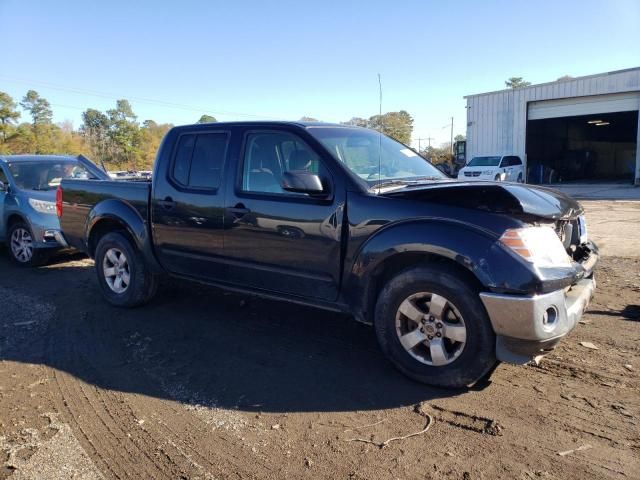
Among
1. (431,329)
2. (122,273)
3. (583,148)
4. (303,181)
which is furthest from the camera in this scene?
(583,148)

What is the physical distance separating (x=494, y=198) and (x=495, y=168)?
23591 mm

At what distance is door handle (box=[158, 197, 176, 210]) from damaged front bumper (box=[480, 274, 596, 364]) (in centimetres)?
314

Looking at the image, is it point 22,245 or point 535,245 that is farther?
point 22,245

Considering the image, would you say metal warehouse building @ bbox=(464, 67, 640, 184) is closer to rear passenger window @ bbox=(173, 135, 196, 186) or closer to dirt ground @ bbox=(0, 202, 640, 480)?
dirt ground @ bbox=(0, 202, 640, 480)

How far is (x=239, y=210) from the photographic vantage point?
4434mm

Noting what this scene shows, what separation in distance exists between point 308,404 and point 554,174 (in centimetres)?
3356

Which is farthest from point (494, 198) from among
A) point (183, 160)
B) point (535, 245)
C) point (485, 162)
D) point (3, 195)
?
point (485, 162)

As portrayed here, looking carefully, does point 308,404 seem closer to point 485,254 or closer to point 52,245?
point 485,254

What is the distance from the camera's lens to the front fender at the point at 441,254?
316 cm

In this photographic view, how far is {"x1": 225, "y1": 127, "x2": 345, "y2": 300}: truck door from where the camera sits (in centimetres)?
394

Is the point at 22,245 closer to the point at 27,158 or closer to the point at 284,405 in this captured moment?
the point at 27,158

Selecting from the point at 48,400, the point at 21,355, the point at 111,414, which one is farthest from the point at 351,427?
the point at 21,355

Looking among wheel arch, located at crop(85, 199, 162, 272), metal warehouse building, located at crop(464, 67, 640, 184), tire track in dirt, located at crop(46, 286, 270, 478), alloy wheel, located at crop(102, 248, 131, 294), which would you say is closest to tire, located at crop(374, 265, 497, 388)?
tire track in dirt, located at crop(46, 286, 270, 478)

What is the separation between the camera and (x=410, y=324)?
3.64 meters
